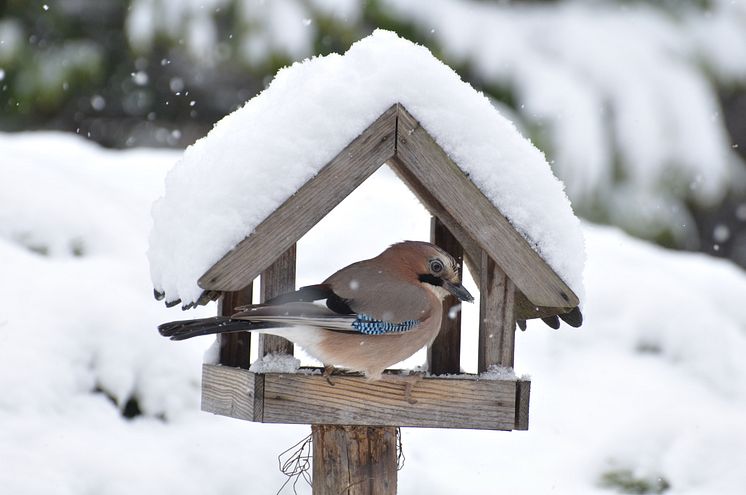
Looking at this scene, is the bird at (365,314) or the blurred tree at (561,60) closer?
the bird at (365,314)

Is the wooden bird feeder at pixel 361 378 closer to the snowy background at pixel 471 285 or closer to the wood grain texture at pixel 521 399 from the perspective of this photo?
the wood grain texture at pixel 521 399

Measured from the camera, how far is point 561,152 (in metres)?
8.01

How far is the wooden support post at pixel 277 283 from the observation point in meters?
3.01

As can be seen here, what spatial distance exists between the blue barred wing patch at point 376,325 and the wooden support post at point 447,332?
38 cm

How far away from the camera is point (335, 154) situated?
2838 millimetres

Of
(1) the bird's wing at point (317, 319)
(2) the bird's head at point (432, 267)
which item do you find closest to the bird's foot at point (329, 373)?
(1) the bird's wing at point (317, 319)

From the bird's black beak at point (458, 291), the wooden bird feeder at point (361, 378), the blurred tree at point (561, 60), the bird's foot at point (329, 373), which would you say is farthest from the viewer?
the blurred tree at point (561, 60)

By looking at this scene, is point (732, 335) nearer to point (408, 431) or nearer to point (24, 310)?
point (408, 431)

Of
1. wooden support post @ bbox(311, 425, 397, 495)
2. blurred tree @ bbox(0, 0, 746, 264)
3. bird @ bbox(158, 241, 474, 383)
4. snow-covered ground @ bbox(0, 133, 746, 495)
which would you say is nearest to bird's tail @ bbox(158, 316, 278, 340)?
bird @ bbox(158, 241, 474, 383)

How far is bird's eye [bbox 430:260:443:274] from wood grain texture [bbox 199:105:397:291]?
0.41m

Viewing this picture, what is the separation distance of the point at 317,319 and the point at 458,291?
0.50 meters

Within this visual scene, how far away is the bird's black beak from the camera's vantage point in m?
3.07

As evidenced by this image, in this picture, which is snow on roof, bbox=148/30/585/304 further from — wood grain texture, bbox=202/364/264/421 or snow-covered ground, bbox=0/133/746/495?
snow-covered ground, bbox=0/133/746/495

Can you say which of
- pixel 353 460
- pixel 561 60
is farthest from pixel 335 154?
pixel 561 60
